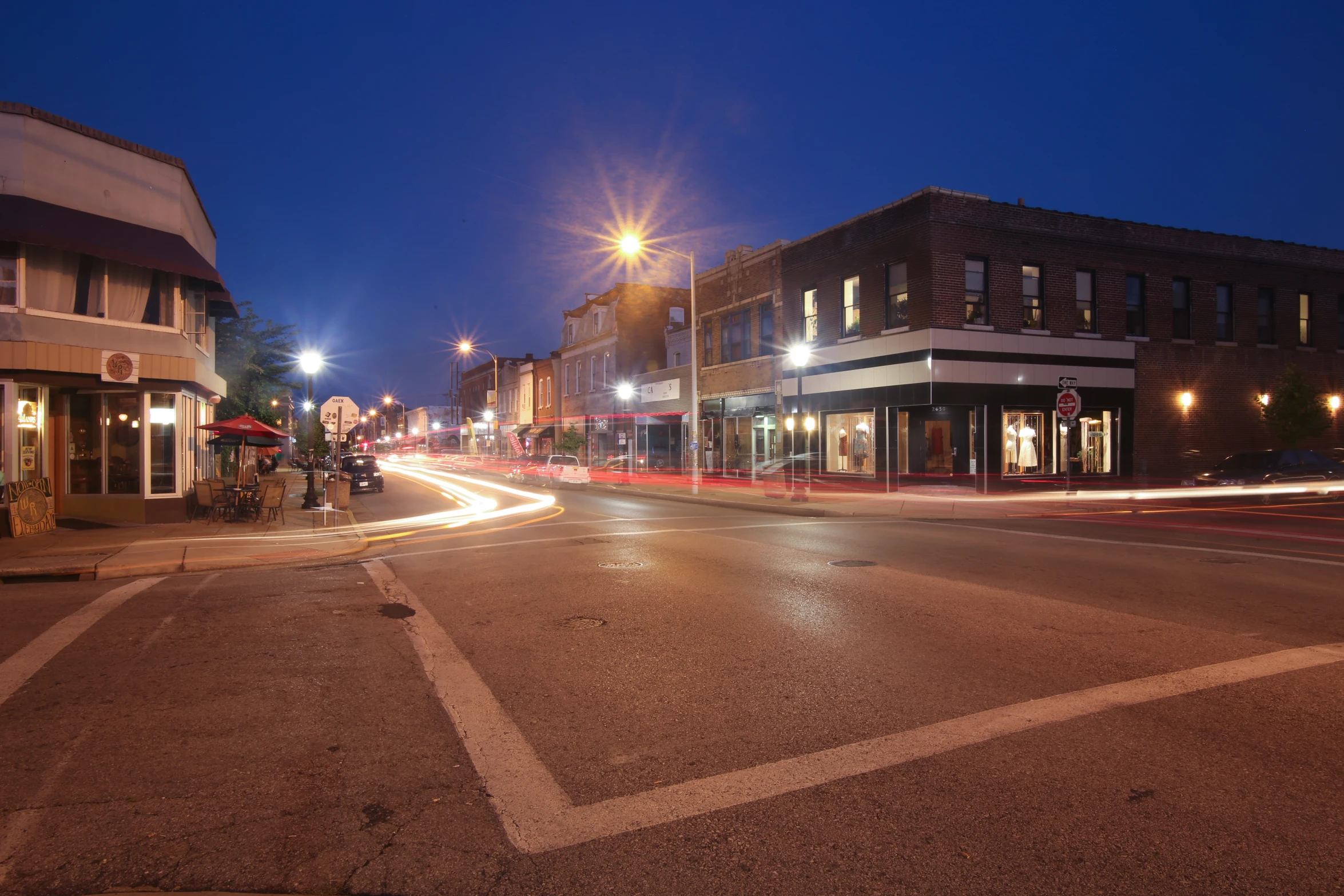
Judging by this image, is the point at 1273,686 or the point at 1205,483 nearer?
the point at 1273,686

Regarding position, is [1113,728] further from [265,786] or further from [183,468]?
[183,468]

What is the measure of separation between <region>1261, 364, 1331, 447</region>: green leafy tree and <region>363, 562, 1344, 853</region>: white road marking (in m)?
27.5

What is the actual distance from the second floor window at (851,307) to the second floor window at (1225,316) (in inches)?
545

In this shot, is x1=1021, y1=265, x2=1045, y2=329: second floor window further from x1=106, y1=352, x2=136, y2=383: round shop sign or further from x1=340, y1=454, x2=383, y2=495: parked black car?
x1=106, y1=352, x2=136, y2=383: round shop sign

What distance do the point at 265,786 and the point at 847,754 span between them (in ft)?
10.5

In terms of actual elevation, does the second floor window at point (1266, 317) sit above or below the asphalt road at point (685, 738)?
above

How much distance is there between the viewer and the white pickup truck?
121 feet

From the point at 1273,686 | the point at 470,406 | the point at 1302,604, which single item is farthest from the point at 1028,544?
the point at 470,406

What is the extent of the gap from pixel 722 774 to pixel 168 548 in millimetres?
13111

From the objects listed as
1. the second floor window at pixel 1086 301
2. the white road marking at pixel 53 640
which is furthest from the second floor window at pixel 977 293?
the white road marking at pixel 53 640

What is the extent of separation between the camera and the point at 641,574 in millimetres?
10836

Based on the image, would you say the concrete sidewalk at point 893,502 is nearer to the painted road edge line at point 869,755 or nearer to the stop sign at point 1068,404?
the stop sign at point 1068,404

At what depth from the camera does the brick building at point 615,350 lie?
2029 inches

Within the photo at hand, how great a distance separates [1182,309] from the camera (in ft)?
97.3
